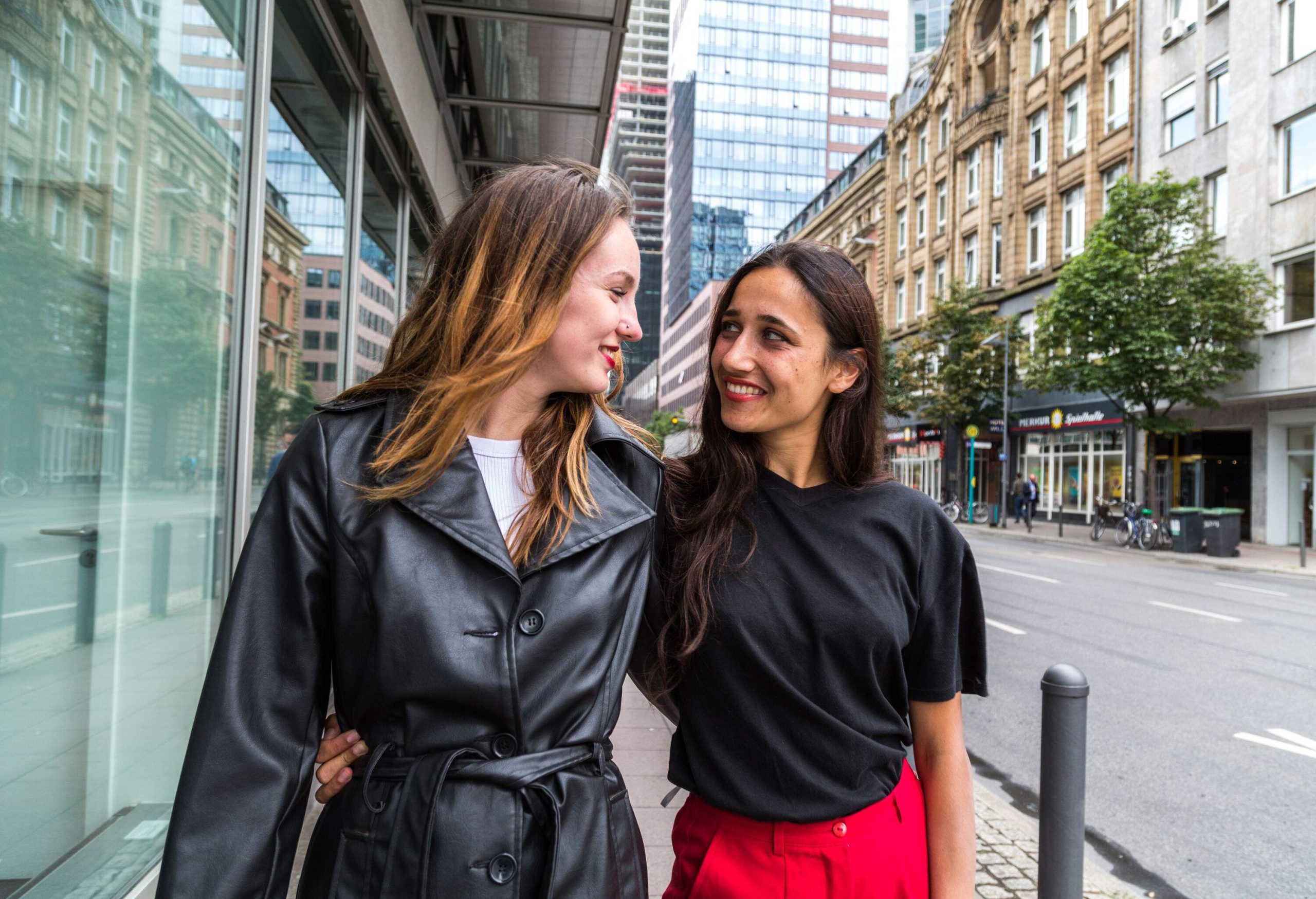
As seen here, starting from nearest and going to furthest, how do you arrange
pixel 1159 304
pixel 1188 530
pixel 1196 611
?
pixel 1196 611 < pixel 1188 530 < pixel 1159 304

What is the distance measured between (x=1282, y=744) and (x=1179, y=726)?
560 millimetres

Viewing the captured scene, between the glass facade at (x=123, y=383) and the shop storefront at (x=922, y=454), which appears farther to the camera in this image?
the shop storefront at (x=922, y=454)

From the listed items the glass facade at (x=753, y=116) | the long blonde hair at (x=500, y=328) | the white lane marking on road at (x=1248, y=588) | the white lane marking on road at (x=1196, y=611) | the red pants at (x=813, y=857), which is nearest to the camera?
the long blonde hair at (x=500, y=328)

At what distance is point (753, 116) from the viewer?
106250 mm

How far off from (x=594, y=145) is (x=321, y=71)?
5.10 meters

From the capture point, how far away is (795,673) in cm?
170

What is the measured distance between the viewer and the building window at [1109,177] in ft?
89.4

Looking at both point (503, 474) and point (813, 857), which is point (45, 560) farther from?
point (813, 857)

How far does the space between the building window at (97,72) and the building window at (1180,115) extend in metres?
27.4

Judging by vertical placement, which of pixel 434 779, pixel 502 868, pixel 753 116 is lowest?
pixel 502 868

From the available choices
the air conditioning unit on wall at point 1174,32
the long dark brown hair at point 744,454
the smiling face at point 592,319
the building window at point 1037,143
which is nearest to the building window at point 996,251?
the building window at point 1037,143

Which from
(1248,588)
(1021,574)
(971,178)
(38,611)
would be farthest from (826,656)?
(971,178)

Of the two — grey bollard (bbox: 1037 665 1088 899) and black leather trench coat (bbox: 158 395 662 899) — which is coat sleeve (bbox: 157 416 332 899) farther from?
grey bollard (bbox: 1037 665 1088 899)

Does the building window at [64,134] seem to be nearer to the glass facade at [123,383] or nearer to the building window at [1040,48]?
the glass facade at [123,383]
